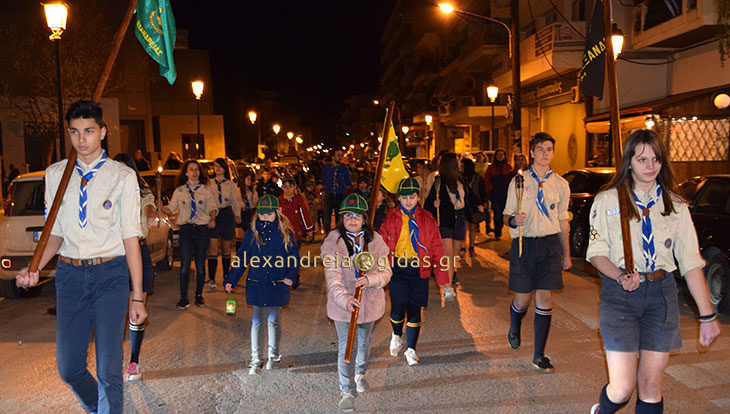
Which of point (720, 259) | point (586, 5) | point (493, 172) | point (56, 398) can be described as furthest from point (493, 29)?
point (56, 398)

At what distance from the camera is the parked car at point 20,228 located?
8.54 metres

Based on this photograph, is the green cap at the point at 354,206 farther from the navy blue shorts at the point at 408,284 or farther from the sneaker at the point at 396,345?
the sneaker at the point at 396,345

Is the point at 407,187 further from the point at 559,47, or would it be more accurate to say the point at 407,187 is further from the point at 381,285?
the point at 559,47

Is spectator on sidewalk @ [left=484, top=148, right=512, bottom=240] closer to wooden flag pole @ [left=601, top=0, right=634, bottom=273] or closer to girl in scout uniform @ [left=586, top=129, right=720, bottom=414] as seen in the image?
wooden flag pole @ [left=601, top=0, right=634, bottom=273]

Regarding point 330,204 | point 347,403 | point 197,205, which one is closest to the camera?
point 347,403

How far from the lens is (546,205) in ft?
18.3

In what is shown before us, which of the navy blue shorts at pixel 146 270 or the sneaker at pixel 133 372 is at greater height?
the navy blue shorts at pixel 146 270

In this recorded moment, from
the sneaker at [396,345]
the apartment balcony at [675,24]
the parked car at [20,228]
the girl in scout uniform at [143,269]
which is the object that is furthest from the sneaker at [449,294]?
the apartment balcony at [675,24]

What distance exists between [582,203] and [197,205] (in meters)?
7.43

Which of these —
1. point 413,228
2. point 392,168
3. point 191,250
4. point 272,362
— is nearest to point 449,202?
point 392,168

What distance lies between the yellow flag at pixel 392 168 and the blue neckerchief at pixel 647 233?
2.82 metres

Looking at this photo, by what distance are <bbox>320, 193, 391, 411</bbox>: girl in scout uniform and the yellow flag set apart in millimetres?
1025

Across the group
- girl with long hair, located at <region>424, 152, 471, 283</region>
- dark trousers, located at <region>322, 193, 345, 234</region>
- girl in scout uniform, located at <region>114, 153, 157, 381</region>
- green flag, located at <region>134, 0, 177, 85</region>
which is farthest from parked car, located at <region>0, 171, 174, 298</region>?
dark trousers, located at <region>322, 193, 345, 234</region>

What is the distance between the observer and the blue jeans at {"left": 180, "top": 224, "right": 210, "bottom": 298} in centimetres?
815
